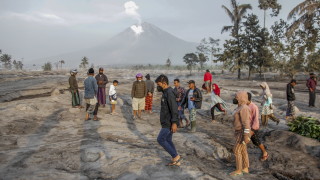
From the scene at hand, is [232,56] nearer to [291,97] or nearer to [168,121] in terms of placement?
[291,97]

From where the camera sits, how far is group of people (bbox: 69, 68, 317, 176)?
4.02 m

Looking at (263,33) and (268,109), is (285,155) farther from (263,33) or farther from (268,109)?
(263,33)

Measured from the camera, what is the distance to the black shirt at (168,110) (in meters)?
4.19

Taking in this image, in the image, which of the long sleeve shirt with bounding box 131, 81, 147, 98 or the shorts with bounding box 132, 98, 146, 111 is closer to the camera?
the long sleeve shirt with bounding box 131, 81, 147, 98

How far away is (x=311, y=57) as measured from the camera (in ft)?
73.4

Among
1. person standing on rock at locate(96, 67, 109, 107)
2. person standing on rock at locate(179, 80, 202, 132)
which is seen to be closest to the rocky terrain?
person standing on rock at locate(179, 80, 202, 132)

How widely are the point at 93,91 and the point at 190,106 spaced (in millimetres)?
3230

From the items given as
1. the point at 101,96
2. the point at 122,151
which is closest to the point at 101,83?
the point at 101,96

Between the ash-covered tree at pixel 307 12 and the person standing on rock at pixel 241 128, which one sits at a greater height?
the ash-covered tree at pixel 307 12

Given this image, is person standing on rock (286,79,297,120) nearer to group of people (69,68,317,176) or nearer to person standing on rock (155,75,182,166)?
group of people (69,68,317,176)

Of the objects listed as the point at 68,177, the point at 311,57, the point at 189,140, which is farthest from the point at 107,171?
the point at 311,57

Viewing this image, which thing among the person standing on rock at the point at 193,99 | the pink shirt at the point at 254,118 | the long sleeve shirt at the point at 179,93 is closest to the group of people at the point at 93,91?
the long sleeve shirt at the point at 179,93

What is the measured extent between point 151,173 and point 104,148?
5.04 feet

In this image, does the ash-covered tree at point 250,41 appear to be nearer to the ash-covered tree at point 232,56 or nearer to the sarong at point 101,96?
the ash-covered tree at point 232,56
